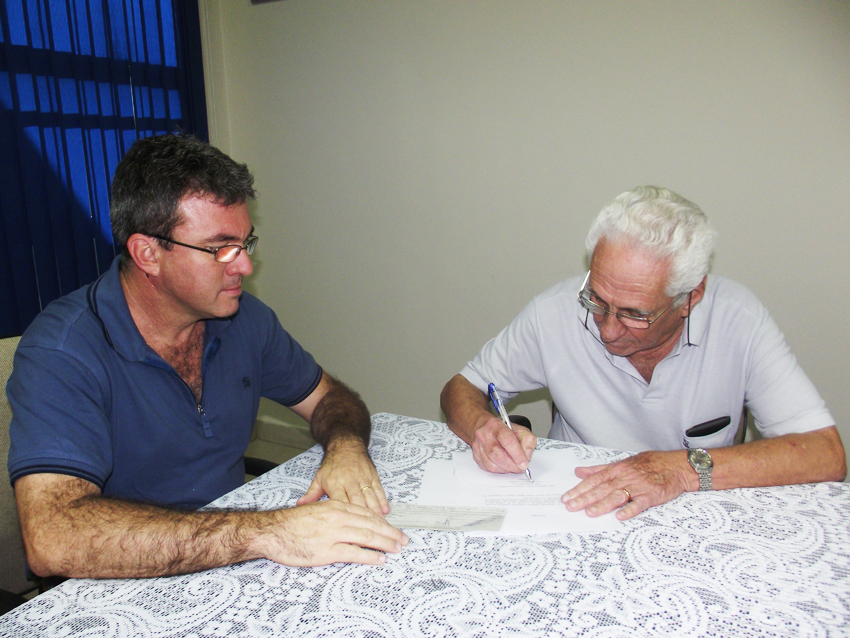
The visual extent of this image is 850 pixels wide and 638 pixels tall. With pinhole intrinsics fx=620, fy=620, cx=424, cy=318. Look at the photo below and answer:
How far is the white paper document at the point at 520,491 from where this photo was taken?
1235 millimetres

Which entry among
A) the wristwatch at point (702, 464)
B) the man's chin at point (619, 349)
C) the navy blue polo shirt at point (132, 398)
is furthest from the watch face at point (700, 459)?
the navy blue polo shirt at point (132, 398)

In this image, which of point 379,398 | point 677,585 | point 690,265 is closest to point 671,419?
point 690,265

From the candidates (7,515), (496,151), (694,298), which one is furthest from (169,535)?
(496,151)

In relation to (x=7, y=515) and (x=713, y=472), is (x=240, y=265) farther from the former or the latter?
(x=713, y=472)

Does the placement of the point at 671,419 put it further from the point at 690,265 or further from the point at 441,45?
the point at 441,45

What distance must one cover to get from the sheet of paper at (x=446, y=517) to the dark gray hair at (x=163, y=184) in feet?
2.96

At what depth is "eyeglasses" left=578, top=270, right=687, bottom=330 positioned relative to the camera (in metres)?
1.62

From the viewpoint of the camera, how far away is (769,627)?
95cm

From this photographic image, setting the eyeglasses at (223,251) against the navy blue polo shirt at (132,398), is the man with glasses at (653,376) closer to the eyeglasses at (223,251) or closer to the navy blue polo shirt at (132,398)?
the navy blue polo shirt at (132,398)

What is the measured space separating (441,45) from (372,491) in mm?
2496

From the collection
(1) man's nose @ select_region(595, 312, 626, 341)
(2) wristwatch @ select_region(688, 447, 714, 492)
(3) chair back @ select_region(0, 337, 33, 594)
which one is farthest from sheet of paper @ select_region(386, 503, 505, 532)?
(3) chair back @ select_region(0, 337, 33, 594)

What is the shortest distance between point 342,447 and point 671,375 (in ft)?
3.16

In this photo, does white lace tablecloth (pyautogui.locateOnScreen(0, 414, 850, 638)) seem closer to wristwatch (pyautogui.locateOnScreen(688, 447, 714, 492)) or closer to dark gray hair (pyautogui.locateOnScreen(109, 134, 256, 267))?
wristwatch (pyautogui.locateOnScreen(688, 447, 714, 492))

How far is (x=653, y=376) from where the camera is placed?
1790 mm
